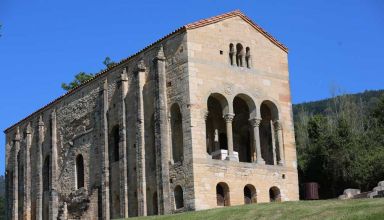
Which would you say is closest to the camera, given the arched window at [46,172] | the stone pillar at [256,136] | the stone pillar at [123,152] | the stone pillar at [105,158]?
the stone pillar at [256,136]

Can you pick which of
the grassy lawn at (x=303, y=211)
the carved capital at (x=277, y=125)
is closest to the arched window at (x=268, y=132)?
the carved capital at (x=277, y=125)

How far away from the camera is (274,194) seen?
36094mm

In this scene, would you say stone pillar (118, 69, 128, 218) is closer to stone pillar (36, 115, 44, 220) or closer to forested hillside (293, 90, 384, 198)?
stone pillar (36, 115, 44, 220)

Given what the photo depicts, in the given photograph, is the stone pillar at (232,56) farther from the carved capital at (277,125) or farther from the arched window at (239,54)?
the carved capital at (277,125)

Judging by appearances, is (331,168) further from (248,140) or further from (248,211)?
(248,211)

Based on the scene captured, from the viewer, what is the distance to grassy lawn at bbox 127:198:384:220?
22922 millimetres

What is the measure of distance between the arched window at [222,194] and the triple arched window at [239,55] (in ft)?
21.8

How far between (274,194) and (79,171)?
13.7 meters

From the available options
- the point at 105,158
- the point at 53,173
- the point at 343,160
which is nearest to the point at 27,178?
the point at 53,173

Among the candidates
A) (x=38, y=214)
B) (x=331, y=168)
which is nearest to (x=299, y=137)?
(x=331, y=168)

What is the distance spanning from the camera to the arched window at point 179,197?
109ft

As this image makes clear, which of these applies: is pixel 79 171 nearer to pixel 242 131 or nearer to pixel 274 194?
pixel 242 131

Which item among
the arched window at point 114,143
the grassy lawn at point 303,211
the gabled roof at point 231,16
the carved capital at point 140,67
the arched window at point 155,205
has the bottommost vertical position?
the grassy lawn at point 303,211

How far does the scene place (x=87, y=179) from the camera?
4119cm
